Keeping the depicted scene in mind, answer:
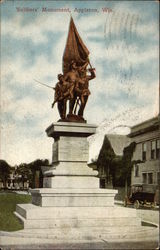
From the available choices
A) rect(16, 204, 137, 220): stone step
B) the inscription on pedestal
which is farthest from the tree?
rect(16, 204, 137, 220): stone step

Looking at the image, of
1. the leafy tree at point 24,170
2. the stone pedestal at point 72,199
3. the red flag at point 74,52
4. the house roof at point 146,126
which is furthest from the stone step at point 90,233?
the red flag at point 74,52

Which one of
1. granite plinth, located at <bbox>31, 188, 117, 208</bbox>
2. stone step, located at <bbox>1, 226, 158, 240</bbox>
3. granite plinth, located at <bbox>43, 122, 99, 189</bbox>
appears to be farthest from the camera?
granite plinth, located at <bbox>43, 122, 99, 189</bbox>

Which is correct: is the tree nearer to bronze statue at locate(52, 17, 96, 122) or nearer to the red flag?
bronze statue at locate(52, 17, 96, 122)

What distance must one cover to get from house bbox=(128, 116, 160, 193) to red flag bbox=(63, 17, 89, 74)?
2897 mm

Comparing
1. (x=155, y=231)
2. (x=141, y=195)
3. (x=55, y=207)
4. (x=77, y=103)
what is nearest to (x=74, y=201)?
(x=55, y=207)

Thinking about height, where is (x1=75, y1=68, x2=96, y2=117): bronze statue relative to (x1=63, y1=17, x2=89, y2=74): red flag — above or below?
below

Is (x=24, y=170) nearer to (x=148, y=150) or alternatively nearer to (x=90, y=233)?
(x=148, y=150)

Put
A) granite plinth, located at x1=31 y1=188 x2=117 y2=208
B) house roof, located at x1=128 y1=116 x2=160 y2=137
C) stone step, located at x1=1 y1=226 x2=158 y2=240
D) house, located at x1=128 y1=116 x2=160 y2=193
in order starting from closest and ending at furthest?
stone step, located at x1=1 y1=226 x2=158 y2=240
house roof, located at x1=128 y1=116 x2=160 y2=137
granite plinth, located at x1=31 y1=188 x2=117 y2=208
house, located at x1=128 y1=116 x2=160 y2=193

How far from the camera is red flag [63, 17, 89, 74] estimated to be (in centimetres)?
1189

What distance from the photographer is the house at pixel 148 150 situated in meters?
11.1

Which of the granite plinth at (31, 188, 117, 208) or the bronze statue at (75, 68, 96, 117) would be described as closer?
the granite plinth at (31, 188, 117, 208)

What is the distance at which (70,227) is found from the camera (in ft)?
31.0

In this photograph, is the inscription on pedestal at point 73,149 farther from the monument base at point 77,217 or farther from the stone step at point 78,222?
the stone step at point 78,222

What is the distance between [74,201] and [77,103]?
11.2 feet
